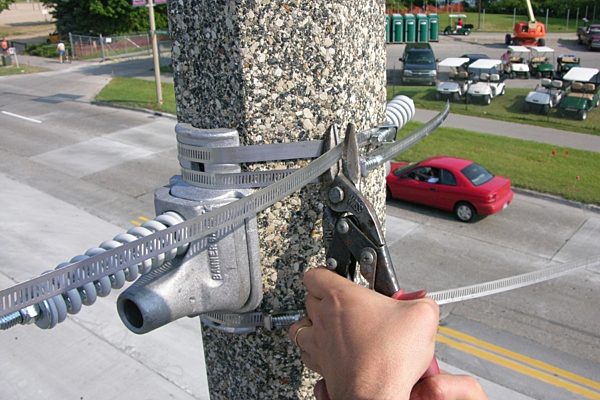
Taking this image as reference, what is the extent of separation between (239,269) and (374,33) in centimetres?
87

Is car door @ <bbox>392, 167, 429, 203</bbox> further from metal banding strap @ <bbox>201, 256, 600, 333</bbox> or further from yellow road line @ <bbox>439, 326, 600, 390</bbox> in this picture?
metal banding strap @ <bbox>201, 256, 600, 333</bbox>

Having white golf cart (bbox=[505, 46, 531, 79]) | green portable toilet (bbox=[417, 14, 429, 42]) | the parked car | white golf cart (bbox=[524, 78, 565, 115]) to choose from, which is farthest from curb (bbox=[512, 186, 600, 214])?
green portable toilet (bbox=[417, 14, 429, 42])

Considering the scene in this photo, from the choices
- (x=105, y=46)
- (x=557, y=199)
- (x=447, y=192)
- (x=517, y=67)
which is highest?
(x=105, y=46)

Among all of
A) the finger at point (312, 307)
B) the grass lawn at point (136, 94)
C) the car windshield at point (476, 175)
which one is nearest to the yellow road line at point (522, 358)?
the car windshield at point (476, 175)

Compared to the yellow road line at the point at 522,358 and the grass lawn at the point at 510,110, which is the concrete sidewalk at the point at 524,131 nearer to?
the grass lawn at the point at 510,110

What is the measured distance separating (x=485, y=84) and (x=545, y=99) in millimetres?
2588

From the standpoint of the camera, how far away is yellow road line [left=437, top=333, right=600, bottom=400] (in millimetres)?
7796

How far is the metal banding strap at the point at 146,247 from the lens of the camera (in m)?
1.36

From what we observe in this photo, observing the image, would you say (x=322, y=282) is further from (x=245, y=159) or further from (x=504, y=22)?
(x=504, y=22)

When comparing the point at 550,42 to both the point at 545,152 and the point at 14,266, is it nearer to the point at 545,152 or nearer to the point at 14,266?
the point at 545,152

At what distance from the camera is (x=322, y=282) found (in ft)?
5.83

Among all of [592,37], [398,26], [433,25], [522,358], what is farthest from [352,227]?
[592,37]

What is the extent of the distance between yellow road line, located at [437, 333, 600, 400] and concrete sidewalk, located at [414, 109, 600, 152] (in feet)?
35.7

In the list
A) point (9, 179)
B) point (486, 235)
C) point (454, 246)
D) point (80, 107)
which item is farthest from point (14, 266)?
point (80, 107)
